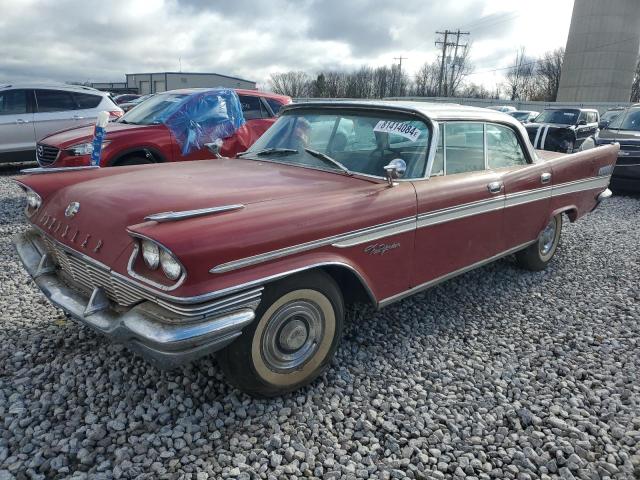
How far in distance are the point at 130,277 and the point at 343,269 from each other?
1.15m

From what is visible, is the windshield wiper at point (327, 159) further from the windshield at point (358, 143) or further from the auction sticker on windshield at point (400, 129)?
the auction sticker on windshield at point (400, 129)

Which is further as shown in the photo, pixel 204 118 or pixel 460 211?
pixel 204 118

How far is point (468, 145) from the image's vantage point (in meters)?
3.72

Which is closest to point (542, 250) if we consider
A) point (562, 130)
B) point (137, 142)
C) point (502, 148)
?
point (502, 148)

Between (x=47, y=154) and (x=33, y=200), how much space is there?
398 centimetres

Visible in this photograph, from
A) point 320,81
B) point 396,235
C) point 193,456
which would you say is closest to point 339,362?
point 396,235

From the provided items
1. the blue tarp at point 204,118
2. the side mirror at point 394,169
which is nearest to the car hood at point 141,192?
the side mirror at point 394,169

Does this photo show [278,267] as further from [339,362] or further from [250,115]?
[250,115]

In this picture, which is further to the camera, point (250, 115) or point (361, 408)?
point (250, 115)

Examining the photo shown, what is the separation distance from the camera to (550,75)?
59312 millimetres

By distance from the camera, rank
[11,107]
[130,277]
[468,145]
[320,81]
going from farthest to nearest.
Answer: [320,81] < [11,107] < [468,145] < [130,277]

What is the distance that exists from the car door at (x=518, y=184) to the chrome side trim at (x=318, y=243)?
4.43 ft

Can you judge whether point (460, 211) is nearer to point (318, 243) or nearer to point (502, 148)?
point (502, 148)

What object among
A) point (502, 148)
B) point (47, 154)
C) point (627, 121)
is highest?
point (627, 121)
